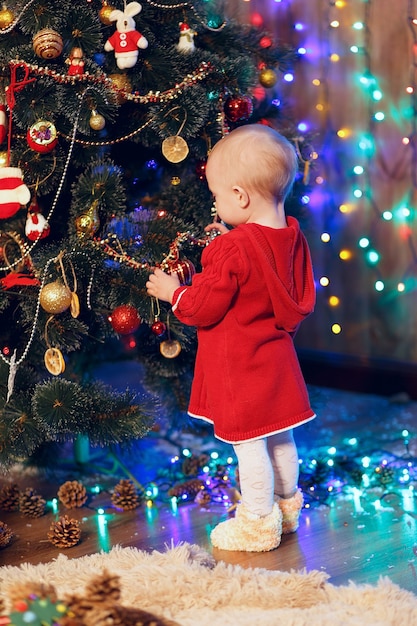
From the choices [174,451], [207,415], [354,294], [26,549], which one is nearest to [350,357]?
[354,294]

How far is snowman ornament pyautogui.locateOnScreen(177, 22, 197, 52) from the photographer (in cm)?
200

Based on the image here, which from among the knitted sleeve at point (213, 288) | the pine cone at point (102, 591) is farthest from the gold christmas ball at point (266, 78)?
the pine cone at point (102, 591)

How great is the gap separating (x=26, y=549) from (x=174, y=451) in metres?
0.74

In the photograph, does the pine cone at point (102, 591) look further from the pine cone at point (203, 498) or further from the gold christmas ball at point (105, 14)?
the gold christmas ball at point (105, 14)

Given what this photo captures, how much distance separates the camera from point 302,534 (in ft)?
6.20

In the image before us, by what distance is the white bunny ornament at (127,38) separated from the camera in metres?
1.89

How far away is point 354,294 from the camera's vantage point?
129 inches

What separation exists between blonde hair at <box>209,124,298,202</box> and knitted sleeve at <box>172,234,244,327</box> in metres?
0.13

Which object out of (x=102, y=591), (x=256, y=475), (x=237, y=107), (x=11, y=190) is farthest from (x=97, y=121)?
(x=102, y=591)

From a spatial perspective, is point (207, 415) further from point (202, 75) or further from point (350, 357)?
point (350, 357)

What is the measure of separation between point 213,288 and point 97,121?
0.47 m

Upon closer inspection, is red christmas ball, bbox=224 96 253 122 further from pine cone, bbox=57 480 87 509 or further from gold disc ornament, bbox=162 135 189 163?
pine cone, bbox=57 480 87 509

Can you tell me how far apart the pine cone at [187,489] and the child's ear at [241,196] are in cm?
76

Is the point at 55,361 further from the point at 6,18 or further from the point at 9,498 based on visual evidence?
the point at 6,18
